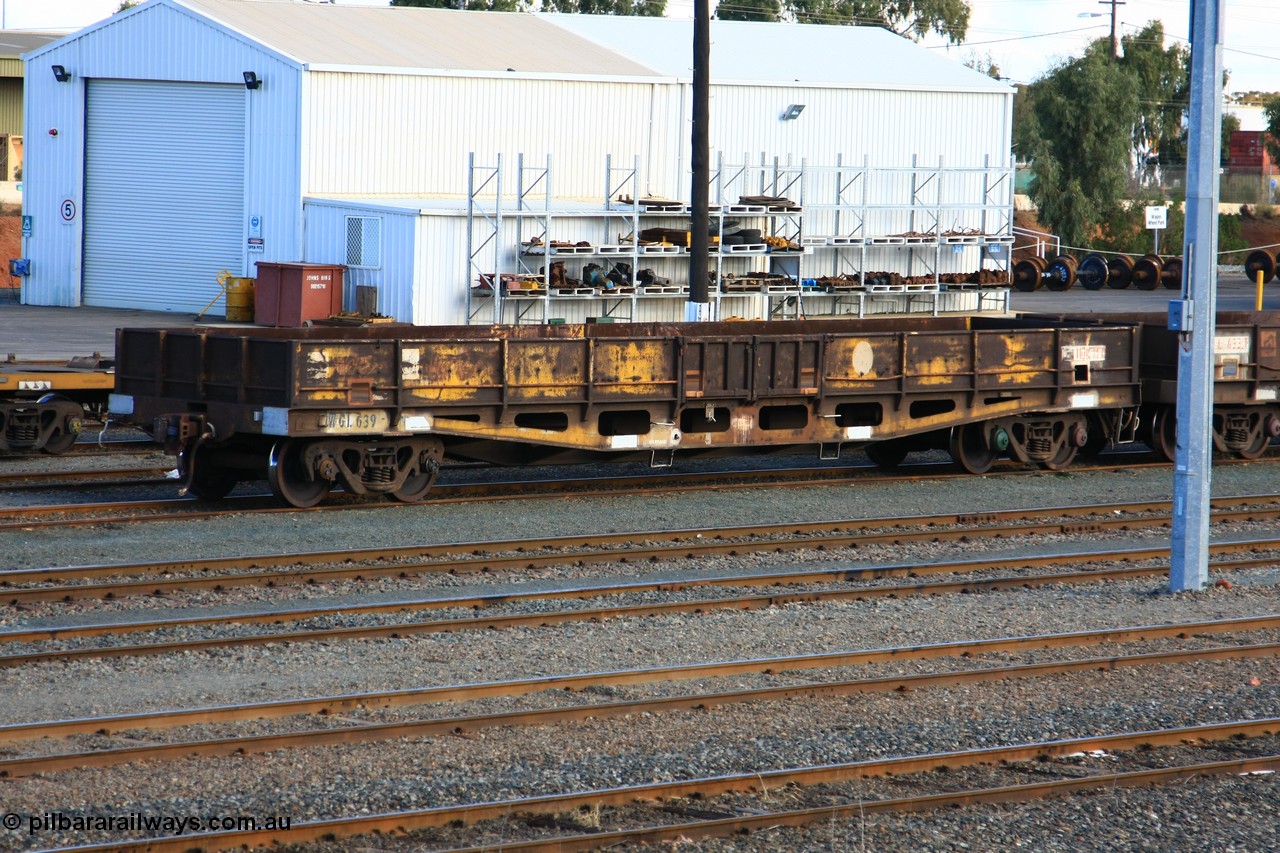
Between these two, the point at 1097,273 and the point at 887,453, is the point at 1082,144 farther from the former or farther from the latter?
the point at 887,453

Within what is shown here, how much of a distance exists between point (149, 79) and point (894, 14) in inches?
2156

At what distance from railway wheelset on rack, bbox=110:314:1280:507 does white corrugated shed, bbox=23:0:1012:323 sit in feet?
45.4

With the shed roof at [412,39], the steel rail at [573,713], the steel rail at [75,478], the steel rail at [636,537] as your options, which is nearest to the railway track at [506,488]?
the steel rail at [75,478]

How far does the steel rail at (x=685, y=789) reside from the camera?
20.8ft

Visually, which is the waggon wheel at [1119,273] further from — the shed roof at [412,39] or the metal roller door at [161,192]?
the metal roller door at [161,192]

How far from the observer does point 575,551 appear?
12781 millimetres

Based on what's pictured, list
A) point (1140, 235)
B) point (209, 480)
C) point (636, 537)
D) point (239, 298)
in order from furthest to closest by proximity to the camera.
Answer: point (1140, 235) < point (239, 298) < point (209, 480) < point (636, 537)

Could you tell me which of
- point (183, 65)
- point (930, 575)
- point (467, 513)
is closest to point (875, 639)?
point (930, 575)

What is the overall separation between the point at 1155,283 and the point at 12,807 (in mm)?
48510

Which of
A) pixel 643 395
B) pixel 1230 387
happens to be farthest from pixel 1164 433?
pixel 643 395

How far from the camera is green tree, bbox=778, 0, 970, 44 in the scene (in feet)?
256

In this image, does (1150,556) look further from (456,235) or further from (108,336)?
(108,336)

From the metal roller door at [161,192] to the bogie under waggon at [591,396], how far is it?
17109mm

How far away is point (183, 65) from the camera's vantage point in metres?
32.6
